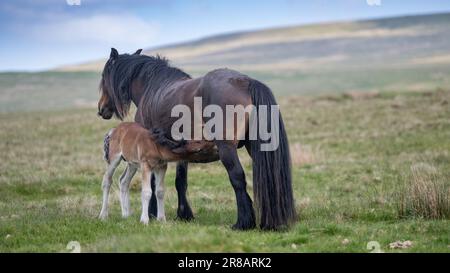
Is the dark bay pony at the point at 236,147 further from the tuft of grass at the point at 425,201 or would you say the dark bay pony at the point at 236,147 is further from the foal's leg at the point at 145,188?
the tuft of grass at the point at 425,201

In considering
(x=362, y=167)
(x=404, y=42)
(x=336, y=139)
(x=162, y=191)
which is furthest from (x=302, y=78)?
(x=162, y=191)

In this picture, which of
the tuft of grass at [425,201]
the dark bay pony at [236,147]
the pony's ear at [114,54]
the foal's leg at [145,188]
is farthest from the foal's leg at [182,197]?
the tuft of grass at [425,201]

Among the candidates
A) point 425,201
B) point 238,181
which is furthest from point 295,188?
point 238,181

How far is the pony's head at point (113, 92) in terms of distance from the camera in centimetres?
1200

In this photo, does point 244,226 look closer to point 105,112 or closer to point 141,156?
point 141,156

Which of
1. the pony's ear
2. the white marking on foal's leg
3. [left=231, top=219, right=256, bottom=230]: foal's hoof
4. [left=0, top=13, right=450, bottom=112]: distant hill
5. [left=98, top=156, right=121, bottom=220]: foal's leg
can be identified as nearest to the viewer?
[left=231, top=219, right=256, bottom=230]: foal's hoof

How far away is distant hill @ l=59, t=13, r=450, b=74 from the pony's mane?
9303cm

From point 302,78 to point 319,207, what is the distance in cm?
8896

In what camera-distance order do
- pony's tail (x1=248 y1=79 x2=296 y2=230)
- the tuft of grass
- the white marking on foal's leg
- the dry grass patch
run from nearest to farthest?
pony's tail (x1=248 y1=79 x2=296 y2=230) < the tuft of grass < the white marking on foal's leg < the dry grass patch

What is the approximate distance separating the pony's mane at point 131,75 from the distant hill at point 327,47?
93033 millimetres

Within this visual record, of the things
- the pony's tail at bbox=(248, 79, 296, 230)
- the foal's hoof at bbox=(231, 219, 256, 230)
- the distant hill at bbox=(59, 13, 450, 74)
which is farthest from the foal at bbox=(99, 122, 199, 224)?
the distant hill at bbox=(59, 13, 450, 74)

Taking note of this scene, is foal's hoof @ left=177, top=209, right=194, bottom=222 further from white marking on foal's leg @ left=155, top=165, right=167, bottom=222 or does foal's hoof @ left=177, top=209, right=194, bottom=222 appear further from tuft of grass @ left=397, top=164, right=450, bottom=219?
tuft of grass @ left=397, top=164, right=450, bottom=219

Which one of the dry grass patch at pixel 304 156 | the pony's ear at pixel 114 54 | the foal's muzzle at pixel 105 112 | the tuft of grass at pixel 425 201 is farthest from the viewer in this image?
the dry grass patch at pixel 304 156

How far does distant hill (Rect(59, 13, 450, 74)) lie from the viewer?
11544 centimetres
